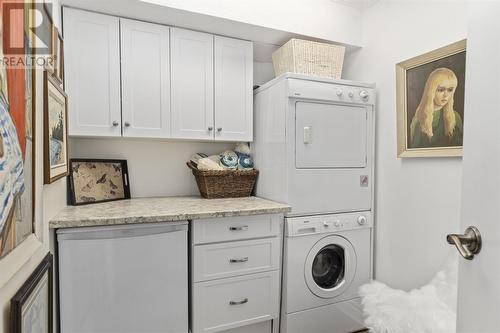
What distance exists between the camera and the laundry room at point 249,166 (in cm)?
152

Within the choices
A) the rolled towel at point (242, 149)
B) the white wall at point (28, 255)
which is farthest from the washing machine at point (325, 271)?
the white wall at point (28, 255)

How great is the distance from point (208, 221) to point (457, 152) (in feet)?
4.89

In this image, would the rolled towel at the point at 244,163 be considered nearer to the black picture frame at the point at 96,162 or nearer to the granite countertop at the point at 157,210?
the granite countertop at the point at 157,210

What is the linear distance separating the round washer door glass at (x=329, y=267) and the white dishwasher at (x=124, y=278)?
99cm

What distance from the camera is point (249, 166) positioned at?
2395mm

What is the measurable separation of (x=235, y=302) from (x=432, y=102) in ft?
5.71

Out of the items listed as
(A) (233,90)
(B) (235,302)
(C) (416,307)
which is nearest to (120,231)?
(B) (235,302)

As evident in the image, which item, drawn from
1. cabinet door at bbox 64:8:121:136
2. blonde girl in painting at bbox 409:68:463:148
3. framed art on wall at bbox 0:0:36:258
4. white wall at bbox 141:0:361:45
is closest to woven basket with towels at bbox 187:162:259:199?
cabinet door at bbox 64:8:121:136

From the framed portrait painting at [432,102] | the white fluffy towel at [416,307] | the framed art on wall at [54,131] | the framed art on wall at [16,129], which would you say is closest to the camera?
the framed art on wall at [16,129]

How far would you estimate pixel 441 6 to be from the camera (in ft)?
5.96

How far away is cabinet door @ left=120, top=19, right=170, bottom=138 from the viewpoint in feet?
6.38

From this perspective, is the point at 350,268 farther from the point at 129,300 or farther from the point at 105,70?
the point at 105,70

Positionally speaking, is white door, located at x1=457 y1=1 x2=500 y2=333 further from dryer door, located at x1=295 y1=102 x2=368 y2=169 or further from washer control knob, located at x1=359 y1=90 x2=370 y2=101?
washer control knob, located at x1=359 y1=90 x2=370 y2=101

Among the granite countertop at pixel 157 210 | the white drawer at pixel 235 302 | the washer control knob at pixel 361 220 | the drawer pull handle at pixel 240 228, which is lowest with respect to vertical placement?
the white drawer at pixel 235 302
